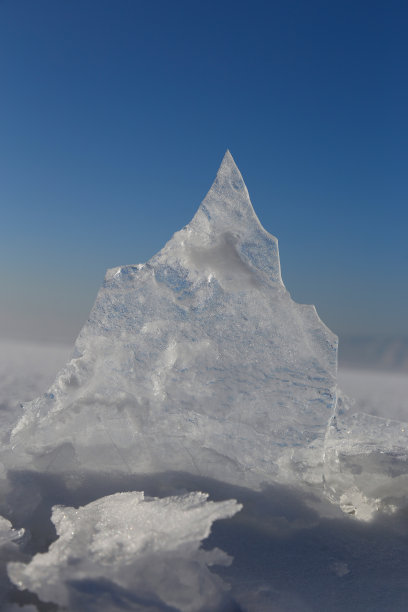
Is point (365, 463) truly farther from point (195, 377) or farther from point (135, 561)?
point (135, 561)

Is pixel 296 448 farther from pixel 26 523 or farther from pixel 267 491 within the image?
pixel 26 523

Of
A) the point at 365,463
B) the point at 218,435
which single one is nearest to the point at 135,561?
the point at 218,435

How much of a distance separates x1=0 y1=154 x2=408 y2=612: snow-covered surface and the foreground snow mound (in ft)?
0.07

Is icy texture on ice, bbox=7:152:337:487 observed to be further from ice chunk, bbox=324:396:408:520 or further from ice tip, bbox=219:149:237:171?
ice tip, bbox=219:149:237:171

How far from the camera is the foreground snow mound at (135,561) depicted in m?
2.12

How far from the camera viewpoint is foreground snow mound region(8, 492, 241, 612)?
2119mm

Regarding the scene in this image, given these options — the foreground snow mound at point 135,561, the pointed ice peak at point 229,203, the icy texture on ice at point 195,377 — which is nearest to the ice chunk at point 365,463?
the icy texture on ice at point 195,377

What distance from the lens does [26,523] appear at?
9.44 ft

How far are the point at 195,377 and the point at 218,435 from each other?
1.68 feet

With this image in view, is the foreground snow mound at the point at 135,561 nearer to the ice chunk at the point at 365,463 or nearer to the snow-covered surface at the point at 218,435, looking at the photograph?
the snow-covered surface at the point at 218,435

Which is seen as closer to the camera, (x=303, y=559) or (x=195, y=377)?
(x=303, y=559)

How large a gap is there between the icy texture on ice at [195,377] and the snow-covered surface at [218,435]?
0.04 feet

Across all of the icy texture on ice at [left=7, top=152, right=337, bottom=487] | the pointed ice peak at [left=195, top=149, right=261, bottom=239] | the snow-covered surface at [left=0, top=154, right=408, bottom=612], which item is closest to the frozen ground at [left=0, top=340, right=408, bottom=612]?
the snow-covered surface at [left=0, top=154, right=408, bottom=612]

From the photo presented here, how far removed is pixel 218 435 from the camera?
150 inches
